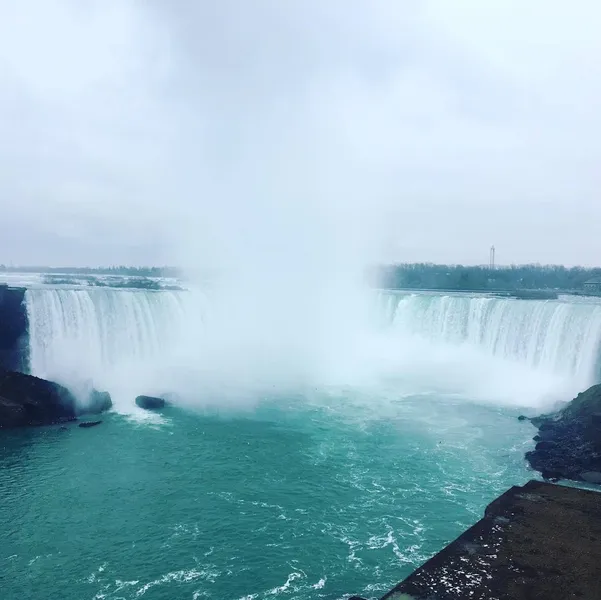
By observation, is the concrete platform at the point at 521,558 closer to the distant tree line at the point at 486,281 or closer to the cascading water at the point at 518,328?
the cascading water at the point at 518,328

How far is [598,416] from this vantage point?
15852mm

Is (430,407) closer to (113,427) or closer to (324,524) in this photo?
(324,524)

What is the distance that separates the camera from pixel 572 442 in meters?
15.4

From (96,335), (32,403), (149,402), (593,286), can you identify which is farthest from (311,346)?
(593,286)

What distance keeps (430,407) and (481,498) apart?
28.2 ft

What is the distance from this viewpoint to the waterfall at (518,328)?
882 inches

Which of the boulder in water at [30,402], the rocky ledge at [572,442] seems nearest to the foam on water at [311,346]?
the boulder in water at [30,402]

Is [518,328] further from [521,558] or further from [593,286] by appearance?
[593,286]

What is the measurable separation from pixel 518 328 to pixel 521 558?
21018 mm

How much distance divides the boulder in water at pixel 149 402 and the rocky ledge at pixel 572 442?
44.4ft

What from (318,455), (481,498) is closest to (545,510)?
(481,498)

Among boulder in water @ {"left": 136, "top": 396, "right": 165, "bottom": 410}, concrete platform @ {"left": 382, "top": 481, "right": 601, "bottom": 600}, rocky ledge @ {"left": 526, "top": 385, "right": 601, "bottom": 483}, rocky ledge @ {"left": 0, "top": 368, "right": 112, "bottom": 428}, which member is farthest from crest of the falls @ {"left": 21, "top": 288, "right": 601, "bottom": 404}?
concrete platform @ {"left": 382, "top": 481, "right": 601, "bottom": 600}

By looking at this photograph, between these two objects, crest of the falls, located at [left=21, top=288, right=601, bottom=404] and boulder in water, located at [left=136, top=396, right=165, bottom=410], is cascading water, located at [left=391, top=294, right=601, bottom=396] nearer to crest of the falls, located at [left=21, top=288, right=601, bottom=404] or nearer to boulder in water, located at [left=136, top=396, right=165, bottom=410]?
crest of the falls, located at [left=21, top=288, right=601, bottom=404]

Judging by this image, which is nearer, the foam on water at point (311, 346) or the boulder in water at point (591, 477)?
the boulder in water at point (591, 477)
